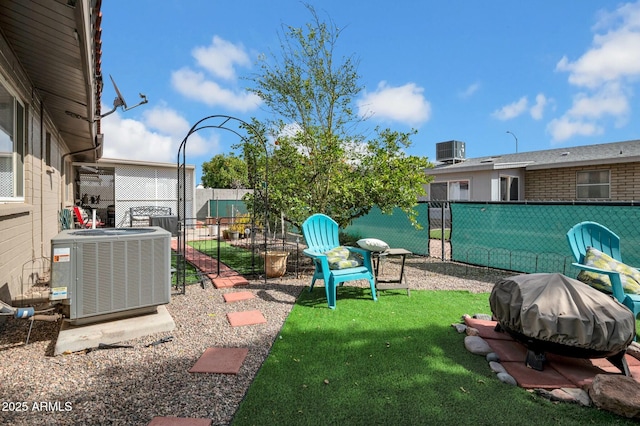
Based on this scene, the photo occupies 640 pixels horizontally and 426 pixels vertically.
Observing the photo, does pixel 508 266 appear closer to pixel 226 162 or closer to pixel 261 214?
pixel 261 214

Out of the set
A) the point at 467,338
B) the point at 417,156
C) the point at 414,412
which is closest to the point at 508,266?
the point at 417,156

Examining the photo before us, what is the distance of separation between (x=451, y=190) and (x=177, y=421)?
→ 1190 centimetres

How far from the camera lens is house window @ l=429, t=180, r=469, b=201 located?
38.2 ft

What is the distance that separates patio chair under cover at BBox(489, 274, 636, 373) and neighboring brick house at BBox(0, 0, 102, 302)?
3600mm

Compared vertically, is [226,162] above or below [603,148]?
above

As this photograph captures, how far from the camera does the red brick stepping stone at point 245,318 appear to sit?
3348 millimetres

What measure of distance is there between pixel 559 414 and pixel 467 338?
3.07 ft

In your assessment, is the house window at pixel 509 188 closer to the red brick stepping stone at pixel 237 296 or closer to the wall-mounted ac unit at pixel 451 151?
the wall-mounted ac unit at pixel 451 151

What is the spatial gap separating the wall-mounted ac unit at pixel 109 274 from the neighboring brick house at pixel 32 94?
31.4 inches

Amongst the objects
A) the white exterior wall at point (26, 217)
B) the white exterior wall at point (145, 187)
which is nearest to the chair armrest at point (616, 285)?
the white exterior wall at point (26, 217)

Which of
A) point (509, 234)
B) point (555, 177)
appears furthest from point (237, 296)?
point (555, 177)

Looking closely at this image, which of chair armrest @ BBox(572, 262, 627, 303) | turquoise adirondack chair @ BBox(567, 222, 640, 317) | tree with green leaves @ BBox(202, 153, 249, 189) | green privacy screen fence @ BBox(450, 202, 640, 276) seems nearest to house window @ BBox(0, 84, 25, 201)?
chair armrest @ BBox(572, 262, 627, 303)

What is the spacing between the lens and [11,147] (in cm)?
352

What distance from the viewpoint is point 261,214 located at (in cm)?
603
